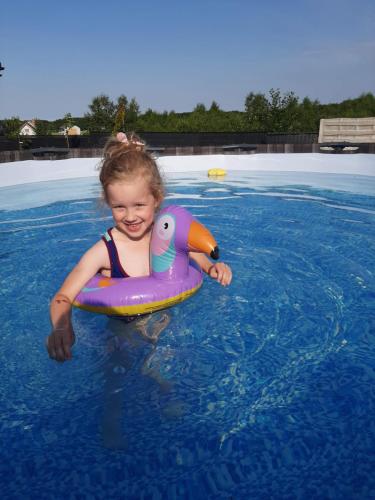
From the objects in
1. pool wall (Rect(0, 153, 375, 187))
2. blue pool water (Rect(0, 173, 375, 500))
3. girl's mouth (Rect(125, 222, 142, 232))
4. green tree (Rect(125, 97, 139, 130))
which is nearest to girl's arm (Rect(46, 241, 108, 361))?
girl's mouth (Rect(125, 222, 142, 232))

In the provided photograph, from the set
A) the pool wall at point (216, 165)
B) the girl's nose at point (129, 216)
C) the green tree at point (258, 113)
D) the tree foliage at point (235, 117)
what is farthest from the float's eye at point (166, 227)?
the green tree at point (258, 113)

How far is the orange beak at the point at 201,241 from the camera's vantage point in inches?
91.0

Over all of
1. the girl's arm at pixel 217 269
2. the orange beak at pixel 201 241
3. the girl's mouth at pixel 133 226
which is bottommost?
the girl's arm at pixel 217 269

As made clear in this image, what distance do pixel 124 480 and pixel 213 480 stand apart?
0.99ft

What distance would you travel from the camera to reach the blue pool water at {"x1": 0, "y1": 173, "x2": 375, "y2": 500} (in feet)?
4.91

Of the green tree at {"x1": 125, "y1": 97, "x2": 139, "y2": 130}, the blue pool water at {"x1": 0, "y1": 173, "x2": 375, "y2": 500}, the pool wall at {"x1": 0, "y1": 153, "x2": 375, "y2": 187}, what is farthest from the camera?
the green tree at {"x1": 125, "y1": 97, "x2": 139, "y2": 130}

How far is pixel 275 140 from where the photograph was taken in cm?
1670

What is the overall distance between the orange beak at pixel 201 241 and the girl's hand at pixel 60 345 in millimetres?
862

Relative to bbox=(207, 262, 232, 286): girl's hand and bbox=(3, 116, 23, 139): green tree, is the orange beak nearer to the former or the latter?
bbox=(207, 262, 232, 286): girl's hand

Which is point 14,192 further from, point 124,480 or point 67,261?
point 124,480

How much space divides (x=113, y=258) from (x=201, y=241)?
1.87 feet

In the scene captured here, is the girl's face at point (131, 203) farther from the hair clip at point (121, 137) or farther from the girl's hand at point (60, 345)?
the girl's hand at point (60, 345)

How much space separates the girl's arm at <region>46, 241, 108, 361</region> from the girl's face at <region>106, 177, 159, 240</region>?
0.73ft

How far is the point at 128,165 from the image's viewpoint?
7.64ft
